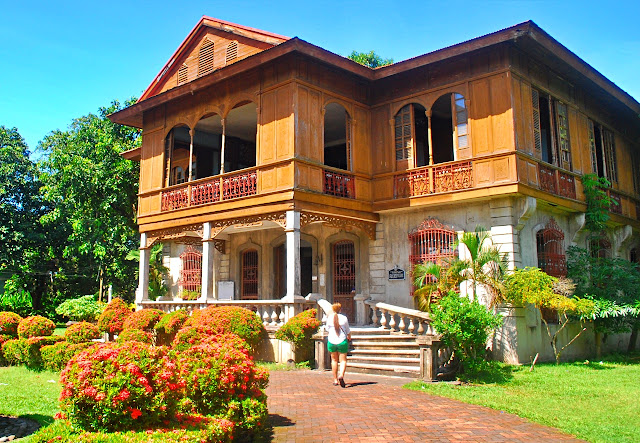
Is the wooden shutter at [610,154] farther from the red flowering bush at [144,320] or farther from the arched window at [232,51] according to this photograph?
the red flowering bush at [144,320]

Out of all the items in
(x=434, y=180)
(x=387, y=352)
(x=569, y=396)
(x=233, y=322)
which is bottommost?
(x=569, y=396)

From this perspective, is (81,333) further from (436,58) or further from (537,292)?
(436,58)

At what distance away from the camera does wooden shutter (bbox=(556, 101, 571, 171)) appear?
16.4m

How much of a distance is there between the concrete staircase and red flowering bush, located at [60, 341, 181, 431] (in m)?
6.84

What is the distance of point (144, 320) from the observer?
15.7 m

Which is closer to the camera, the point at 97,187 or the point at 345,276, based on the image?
the point at 345,276

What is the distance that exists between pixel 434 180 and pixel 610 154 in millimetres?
8313

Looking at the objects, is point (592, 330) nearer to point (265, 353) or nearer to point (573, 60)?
point (573, 60)

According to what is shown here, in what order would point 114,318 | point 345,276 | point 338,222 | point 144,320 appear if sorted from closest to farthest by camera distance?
point 338,222 < point 144,320 < point 345,276 < point 114,318

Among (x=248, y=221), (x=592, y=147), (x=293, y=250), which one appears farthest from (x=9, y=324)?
(x=592, y=147)

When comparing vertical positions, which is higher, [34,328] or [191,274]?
[191,274]

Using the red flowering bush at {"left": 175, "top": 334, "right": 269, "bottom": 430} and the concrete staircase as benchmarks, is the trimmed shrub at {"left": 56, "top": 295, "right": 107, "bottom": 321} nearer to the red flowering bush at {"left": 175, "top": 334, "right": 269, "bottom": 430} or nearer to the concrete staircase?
the concrete staircase

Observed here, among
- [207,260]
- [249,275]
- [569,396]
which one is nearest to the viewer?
[569,396]

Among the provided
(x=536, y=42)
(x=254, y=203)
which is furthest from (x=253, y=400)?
(x=536, y=42)
